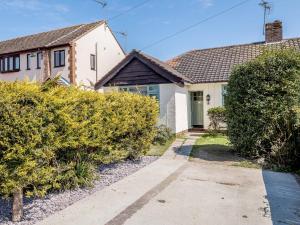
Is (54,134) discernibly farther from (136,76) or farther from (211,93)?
(211,93)

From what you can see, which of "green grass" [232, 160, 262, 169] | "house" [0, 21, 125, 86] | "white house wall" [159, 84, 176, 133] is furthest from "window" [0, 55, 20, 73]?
"green grass" [232, 160, 262, 169]

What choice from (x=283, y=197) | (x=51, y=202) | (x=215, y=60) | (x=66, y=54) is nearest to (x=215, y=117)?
(x=215, y=60)

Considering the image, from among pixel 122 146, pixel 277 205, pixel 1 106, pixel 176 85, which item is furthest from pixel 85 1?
pixel 277 205

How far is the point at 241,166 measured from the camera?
896 cm

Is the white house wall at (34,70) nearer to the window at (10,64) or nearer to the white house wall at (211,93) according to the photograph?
the window at (10,64)

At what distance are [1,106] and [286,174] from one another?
753 cm

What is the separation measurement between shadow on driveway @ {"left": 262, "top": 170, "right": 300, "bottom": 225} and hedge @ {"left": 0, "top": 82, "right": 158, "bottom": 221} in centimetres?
392

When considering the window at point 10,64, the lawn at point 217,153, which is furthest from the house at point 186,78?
the window at point 10,64

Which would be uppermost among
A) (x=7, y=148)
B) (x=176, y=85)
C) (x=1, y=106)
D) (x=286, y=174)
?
(x=176, y=85)

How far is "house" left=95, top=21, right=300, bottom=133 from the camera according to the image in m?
15.1

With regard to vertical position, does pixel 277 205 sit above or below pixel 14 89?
below

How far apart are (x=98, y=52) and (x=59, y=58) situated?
11.1ft

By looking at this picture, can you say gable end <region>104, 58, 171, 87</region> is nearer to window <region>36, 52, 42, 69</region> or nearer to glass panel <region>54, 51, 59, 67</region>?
glass panel <region>54, 51, 59, 67</region>

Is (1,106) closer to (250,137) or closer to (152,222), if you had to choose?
(152,222)
